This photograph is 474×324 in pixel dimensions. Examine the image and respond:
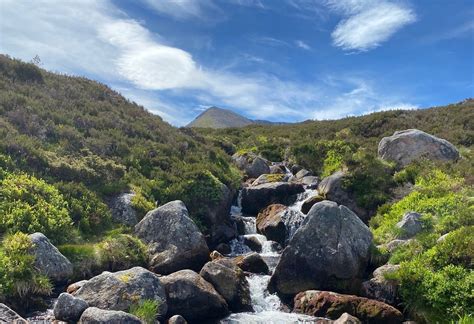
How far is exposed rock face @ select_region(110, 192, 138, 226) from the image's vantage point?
2044cm

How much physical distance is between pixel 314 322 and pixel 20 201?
13.0 metres

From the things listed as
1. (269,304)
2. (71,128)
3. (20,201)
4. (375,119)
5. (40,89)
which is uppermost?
(375,119)

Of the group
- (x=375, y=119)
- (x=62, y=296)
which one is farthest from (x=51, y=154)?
(x=375, y=119)

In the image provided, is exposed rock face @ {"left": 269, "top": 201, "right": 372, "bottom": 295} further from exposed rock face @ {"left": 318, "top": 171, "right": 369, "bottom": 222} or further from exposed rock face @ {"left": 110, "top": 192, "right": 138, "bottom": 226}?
exposed rock face @ {"left": 110, "top": 192, "right": 138, "bottom": 226}

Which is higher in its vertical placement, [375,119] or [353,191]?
[375,119]

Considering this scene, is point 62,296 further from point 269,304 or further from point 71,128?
point 71,128

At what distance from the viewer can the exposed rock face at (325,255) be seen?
1639 centimetres

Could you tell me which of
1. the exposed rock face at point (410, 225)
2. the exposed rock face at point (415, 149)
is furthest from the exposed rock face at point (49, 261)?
the exposed rock face at point (415, 149)

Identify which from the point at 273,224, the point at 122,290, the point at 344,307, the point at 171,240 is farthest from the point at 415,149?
the point at 122,290

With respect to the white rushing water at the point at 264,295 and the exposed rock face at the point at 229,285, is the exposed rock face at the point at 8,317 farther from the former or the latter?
the exposed rock face at the point at 229,285

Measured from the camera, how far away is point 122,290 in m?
13.2

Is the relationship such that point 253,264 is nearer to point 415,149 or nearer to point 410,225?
point 410,225

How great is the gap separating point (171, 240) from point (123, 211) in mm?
4138

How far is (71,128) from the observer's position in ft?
88.4
